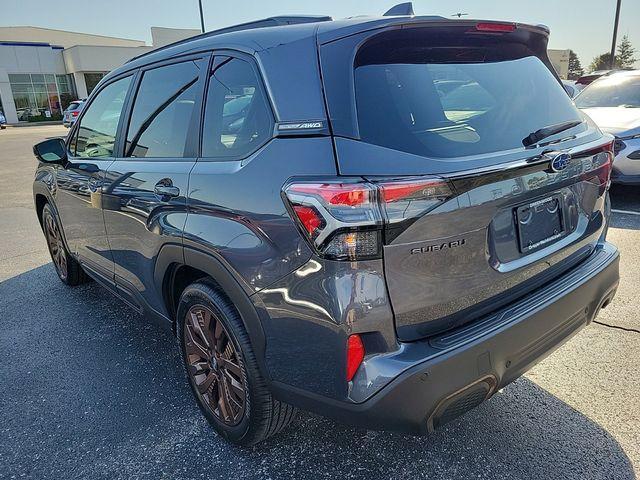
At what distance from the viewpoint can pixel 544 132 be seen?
208 centimetres

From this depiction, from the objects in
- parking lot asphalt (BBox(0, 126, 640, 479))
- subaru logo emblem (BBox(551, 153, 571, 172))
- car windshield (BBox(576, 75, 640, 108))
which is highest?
subaru logo emblem (BBox(551, 153, 571, 172))

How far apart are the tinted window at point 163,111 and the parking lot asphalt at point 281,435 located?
1.37 meters

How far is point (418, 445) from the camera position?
7.61ft

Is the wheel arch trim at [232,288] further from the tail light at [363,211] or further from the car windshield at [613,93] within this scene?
the car windshield at [613,93]

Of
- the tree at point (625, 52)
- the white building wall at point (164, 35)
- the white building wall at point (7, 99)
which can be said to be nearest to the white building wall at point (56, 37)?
the white building wall at point (164, 35)

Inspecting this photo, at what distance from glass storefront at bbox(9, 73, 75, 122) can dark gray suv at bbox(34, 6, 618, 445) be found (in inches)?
1902

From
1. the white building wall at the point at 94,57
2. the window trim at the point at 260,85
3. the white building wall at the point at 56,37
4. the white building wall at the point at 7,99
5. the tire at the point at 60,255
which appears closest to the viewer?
the window trim at the point at 260,85

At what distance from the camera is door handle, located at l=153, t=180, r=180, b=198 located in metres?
2.32

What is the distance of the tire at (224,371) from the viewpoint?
2088 mm

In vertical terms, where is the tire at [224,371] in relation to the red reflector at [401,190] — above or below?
below

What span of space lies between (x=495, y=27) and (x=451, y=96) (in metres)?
0.37

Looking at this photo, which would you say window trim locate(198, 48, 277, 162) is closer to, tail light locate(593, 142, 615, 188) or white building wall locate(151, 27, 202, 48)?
tail light locate(593, 142, 615, 188)

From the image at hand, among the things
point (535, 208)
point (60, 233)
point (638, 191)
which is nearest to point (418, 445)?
point (535, 208)

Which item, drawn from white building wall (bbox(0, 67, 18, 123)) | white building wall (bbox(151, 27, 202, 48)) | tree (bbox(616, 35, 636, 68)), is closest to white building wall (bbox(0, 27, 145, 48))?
white building wall (bbox(151, 27, 202, 48))
